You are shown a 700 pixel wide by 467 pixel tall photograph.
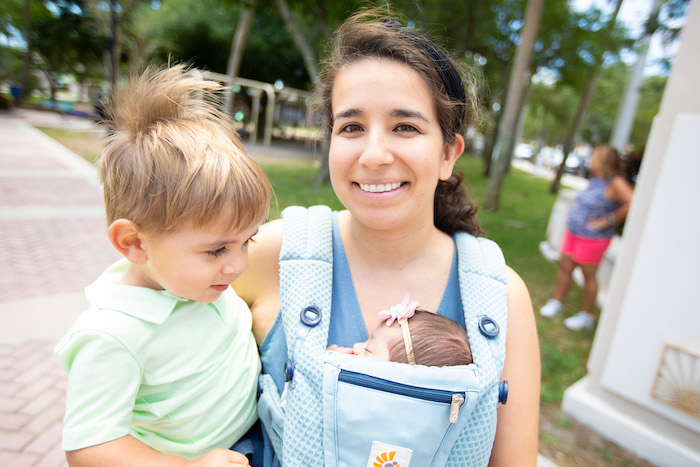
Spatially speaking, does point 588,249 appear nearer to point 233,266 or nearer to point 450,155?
point 450,155

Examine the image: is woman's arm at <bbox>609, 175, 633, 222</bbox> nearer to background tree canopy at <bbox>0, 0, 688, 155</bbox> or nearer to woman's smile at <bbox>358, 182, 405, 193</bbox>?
background tree canopy at <bbox>0, 0, 688, 155</bbox>

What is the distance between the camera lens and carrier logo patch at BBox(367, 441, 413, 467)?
1046mm

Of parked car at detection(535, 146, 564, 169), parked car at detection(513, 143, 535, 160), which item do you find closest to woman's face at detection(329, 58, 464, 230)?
parked car at detection(535, 146, 564, 169)

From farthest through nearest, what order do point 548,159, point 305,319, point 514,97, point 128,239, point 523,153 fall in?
point 523,153 → point 548,159 → point 514,97 → point 305,319 → point 128,239

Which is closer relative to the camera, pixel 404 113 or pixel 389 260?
pixel 404 113

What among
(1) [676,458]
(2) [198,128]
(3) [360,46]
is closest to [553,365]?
(1) [676,458]

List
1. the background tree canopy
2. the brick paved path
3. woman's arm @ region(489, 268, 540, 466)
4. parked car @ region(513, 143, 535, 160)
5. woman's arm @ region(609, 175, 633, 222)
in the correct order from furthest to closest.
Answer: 1. parked car @ region(513, 143, 535, 160)
2. the background tree canopy
3. woman's arm @ region(609, 175, 633, 222)
4. the brick paved path
5. woman's arm @ region(489, 268, 540, 466)

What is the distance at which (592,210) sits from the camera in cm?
464

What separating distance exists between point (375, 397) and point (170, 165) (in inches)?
30.1

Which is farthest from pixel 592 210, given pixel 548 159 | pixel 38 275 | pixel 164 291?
pixel 548 159

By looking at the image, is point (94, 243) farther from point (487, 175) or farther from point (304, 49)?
point (487, 175)

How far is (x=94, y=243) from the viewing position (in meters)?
5.75

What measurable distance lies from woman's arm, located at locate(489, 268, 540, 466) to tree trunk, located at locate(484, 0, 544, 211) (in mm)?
8492

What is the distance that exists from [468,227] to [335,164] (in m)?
0.62
